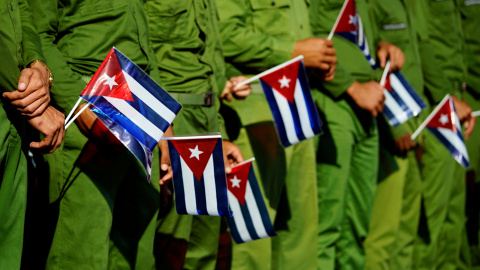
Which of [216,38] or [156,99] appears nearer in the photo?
[156,99]

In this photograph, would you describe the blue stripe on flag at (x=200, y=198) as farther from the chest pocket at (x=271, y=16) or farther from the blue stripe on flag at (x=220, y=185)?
the chest pocket at (x=271, y=16)

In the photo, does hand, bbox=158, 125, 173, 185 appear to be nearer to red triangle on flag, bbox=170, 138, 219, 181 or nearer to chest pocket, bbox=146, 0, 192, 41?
red triangle on flag, bbox=170, 138, 219, 181

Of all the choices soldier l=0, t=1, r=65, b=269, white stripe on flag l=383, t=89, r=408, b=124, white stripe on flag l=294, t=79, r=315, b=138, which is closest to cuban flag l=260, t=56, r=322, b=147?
white stripe on flag l=294, t=79, r=315, b=138

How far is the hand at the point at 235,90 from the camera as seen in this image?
412 cm

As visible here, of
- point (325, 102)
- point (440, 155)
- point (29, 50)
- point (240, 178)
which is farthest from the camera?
point (440, 155)

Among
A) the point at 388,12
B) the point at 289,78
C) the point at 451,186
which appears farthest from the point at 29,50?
the point at 451,186

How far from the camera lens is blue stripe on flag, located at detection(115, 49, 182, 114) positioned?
305 cm

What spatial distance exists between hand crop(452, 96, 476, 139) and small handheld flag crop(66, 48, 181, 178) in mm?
3694

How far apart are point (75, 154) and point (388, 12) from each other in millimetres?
2996

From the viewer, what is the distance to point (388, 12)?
5531 millimetres

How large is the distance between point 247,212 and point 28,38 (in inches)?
58.1

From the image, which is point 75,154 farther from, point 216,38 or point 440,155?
point 440,155

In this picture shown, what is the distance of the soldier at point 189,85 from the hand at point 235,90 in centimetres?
9

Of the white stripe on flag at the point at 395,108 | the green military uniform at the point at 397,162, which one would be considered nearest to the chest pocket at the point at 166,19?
the white stripe on flag at the point at 395,108
